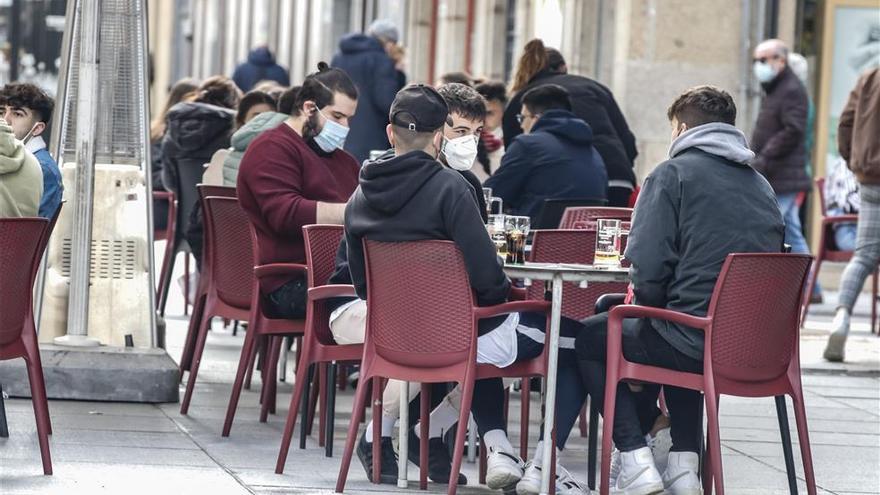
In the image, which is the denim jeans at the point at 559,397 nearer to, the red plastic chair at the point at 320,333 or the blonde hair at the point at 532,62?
the red plastic chair at the point at 320,333

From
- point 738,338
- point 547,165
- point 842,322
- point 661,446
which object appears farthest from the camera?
point 842,322

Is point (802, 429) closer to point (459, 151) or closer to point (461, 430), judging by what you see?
point (461, 430)

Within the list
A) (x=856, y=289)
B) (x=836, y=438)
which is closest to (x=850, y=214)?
(x=856, y=289)

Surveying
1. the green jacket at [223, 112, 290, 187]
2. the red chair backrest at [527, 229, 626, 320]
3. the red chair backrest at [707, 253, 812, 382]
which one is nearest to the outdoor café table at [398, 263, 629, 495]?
the red chair backrest at [707, 253, 812, 382]

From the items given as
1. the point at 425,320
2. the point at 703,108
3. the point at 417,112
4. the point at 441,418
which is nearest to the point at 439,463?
the point at 441,418

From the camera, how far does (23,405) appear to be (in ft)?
27.4

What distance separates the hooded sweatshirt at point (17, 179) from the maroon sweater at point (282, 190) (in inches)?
40.5

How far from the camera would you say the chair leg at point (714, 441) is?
243 inches

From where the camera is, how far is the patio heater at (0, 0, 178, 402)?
8648 millimetres

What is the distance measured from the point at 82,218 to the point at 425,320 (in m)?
2.78

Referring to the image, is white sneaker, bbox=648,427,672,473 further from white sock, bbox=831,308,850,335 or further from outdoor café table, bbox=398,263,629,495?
white sock, bbox=831,308,850,335

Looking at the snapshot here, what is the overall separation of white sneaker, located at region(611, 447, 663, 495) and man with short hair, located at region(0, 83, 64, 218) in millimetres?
2706

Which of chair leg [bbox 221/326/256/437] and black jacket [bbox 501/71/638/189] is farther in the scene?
black jacket [bbox 501/71/638/189]

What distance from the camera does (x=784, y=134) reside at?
1395 centimetres
